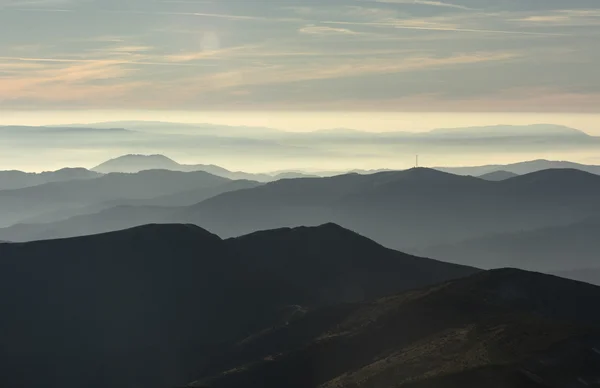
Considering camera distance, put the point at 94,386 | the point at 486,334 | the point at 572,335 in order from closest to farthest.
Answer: the point at 572,335 < the point at 486,334 < the point at 94,386

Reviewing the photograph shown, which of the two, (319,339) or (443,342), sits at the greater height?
(443,342)

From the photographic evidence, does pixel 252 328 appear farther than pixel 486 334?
Yes

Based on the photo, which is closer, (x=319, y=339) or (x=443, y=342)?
(x=443, y=342)

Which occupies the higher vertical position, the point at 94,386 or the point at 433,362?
the point at 433,362

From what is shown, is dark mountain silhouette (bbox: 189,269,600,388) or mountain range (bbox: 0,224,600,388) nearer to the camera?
dark mountain silhouette (bbox: 189,269,600,388)

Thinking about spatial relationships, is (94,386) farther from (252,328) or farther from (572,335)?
(572,335)

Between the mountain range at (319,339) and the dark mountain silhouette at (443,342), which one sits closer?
the dark mountain silhouette at (443,342)

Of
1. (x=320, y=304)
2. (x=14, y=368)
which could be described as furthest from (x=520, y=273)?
(x=14, y=368)

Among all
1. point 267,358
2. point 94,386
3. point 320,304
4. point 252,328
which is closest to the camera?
point 267,358
